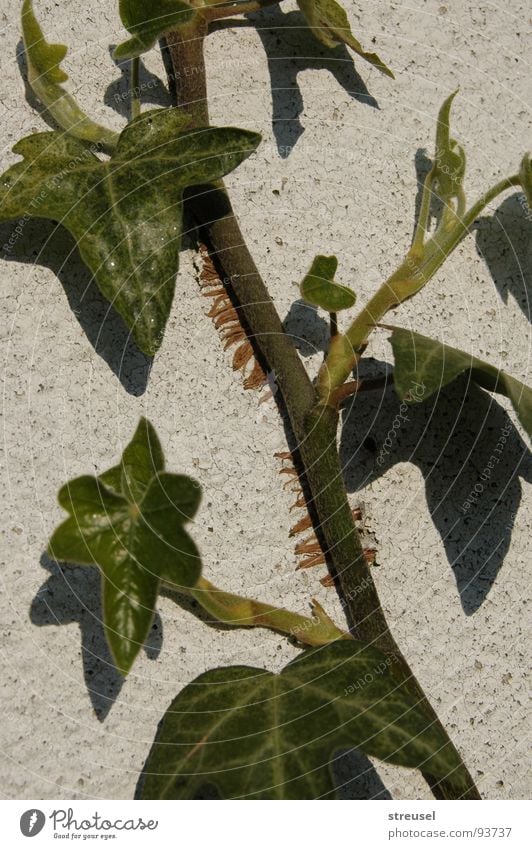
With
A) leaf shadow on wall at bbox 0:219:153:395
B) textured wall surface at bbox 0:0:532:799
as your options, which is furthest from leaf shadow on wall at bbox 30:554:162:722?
leaf shadow on wall at bbox 0:219:153:395

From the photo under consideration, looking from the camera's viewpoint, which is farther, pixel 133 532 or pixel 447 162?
pixel 447 162

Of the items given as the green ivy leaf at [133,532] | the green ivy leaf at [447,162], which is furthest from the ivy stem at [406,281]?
the green ivy leaf at [133,532]

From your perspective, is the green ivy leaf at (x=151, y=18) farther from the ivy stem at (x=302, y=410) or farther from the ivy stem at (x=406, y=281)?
the ivy stem at (x=406, y=281)

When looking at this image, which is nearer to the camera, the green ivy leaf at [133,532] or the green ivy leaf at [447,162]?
the green ivy leaf at [133,532]

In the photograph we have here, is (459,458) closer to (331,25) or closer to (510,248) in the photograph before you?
(510,248)

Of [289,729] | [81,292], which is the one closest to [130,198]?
[81,292]

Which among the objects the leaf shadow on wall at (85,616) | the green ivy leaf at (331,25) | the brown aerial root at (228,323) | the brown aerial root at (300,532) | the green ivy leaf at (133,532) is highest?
the green ivy leaf at (331,25)

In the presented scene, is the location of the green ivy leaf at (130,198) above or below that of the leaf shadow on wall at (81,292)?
above
